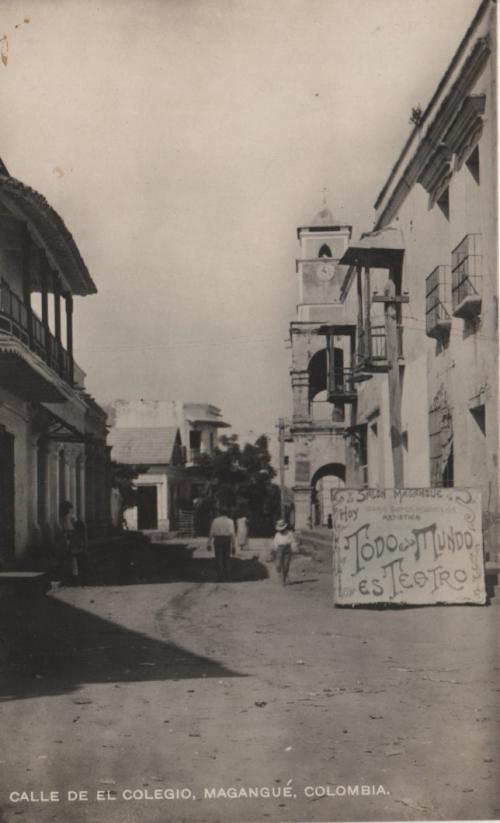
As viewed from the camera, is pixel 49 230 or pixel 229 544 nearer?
pixel 49 230

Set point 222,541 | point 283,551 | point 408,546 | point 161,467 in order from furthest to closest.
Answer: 1. point 161,467
2. point 222,541
3. point 283,551
4. point 408,546

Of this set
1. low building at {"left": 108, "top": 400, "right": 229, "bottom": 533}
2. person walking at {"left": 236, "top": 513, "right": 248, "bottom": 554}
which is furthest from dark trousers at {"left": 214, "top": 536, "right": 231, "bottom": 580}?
person walking at {"left": 236, "top": 513, "right": 248, "bottom": 554}

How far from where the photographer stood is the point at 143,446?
61.4ft

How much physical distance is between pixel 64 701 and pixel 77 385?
7.41 meters

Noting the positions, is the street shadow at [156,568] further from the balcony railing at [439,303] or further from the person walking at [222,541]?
the balcony railing at [439,303]

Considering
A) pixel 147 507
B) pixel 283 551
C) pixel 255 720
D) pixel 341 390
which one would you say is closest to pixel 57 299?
pixel 283 551

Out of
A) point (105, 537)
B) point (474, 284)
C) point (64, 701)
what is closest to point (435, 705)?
point (64, 701)

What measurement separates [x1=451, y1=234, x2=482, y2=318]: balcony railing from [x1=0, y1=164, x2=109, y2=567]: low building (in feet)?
13.3

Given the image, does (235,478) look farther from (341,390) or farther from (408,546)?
(408,546)

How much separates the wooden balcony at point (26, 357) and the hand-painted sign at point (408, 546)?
3.30 meters

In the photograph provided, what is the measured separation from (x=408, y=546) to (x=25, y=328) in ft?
17.7

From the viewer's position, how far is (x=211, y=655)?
758cm

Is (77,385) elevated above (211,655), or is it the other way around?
(77,385)

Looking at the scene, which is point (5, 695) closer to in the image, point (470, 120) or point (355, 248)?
point (470, 120)
